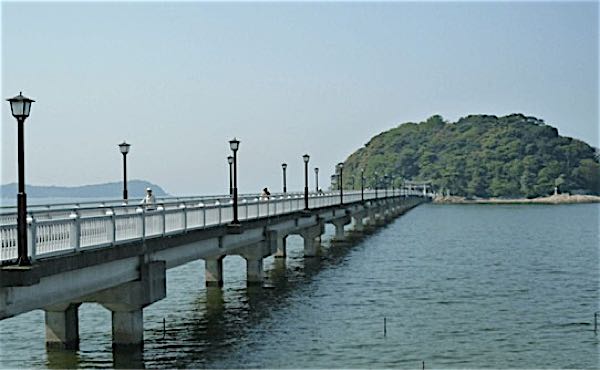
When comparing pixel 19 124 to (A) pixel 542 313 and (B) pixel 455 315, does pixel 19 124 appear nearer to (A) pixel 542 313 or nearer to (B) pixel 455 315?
(B) pixel 455 315

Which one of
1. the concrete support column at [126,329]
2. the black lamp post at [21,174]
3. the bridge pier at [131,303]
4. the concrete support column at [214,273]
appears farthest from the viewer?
the concrete support column at [214,273]

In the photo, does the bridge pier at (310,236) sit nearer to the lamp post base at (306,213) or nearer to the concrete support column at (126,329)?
the lamp post base at (306,213)

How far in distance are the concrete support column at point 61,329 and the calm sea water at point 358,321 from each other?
0.38 metres

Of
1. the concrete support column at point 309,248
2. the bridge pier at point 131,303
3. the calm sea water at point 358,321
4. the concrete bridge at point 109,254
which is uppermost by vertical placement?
the concrete bridge at point 109,254

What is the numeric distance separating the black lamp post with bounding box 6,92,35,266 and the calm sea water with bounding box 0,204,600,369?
706 centimetres

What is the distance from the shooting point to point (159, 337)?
93.8 feet

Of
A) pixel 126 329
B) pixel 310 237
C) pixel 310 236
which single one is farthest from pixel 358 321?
pixel 310 237

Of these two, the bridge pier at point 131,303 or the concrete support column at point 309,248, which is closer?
the bridge pier at point 131,303

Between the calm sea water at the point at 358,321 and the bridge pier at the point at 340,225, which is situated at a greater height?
the bridge pier at the point at 340,225

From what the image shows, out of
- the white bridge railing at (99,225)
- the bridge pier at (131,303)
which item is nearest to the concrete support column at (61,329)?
the bridge pier at (131,303)

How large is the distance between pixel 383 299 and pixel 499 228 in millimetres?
75950

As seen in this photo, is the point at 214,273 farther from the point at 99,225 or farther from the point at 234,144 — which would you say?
the point at 99,225

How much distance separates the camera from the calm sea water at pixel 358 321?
25938 mm

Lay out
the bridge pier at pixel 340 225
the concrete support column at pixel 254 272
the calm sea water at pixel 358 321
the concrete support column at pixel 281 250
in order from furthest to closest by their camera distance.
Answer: the bridge pier at pixel 340 225
the concrete support column at pixel 281 250
the concrete support column at pixel 254 272
the calm sea water at pixel 358 321
